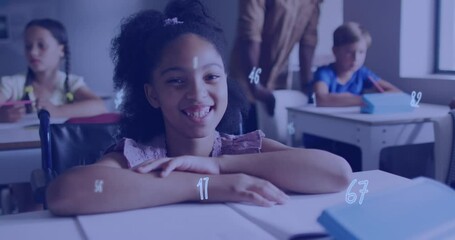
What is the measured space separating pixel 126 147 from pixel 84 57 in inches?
60.5

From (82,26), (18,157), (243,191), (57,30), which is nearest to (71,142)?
(18,157)

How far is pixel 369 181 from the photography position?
669 millimetres

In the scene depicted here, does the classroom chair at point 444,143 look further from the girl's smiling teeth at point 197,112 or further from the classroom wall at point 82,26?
the classroom wall at point 82,26

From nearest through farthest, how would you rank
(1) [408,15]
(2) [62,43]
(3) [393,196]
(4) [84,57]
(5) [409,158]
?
(3) [393,196] → (1) [408,15] → (5) [409,158] → (2) [62,43] → (4) [84,57]

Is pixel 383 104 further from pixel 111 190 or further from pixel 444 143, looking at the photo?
pixel 111 190

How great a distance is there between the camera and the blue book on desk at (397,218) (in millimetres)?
402

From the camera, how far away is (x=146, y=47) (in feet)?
2.20

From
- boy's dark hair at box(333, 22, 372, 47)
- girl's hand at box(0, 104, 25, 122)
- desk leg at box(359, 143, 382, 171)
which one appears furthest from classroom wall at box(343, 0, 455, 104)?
girl's hand at box(0, 104, 25, 122)

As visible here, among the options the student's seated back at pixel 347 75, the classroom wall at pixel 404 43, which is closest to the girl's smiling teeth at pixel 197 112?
the classroom wall at pixel 404 43

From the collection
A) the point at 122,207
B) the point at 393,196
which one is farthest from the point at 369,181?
the point at 122,207

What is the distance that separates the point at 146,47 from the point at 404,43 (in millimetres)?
517

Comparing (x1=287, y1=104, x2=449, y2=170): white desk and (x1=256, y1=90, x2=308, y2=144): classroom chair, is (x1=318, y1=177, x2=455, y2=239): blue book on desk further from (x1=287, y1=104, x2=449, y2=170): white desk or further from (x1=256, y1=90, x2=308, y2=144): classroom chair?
(x1=256, y1=90, x2=308, y2=144): classroom chair

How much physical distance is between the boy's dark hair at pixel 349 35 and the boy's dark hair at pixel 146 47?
505mm

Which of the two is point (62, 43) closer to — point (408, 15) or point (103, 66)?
point (103, 66)
